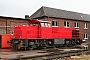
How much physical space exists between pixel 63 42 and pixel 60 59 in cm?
996

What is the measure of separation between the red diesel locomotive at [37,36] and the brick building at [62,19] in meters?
10.5

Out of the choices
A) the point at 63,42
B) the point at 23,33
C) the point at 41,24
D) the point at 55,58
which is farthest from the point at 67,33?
the point at 55,58

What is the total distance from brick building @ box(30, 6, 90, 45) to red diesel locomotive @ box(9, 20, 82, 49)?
1053cm

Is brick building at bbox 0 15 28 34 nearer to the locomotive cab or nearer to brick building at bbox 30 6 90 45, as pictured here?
brick building at bbox 30 6 90 45

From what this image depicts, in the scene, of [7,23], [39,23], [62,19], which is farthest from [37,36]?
[62,19]

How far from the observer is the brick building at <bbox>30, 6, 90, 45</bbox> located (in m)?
30.9

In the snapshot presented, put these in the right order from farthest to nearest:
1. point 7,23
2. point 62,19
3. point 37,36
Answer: point 62,19 < point 7,23 < point 37,36

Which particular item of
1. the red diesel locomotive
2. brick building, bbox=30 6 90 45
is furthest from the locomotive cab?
brick building, bbox=30 6 90 45

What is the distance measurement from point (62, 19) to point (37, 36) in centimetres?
1575

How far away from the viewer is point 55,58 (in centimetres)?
1084

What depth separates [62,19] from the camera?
32.8 m

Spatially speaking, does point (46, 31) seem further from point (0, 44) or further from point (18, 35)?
point (0, 44)

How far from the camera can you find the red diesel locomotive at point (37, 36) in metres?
16.7

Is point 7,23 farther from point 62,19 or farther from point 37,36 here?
point 62,19
